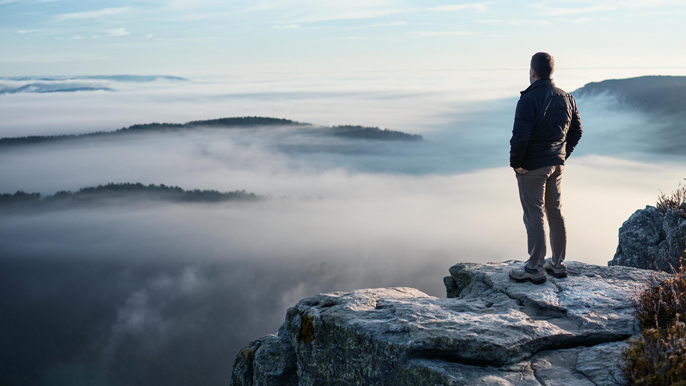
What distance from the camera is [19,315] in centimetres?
14512

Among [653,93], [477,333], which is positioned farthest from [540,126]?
[653,93]

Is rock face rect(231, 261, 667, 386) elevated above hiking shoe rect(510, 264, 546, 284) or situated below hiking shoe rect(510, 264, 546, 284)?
below

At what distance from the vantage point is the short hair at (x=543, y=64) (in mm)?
6156

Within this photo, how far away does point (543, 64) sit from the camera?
20.2ft

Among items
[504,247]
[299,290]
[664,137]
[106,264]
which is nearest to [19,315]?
[106,264]

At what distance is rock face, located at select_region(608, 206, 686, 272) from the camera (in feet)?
31.5

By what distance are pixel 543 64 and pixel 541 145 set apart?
1.15 meters

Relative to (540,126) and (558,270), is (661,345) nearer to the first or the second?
(558,270)

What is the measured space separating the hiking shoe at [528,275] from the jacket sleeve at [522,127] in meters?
1.98

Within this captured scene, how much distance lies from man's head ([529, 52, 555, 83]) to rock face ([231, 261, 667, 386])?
10.7 ft

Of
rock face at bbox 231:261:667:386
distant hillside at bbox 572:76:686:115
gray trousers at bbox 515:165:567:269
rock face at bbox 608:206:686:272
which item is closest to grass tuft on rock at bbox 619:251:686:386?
rock face at bbox 231:261:667:386

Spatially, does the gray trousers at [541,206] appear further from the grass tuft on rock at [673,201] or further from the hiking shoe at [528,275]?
the grass tuft on rock at [673,201]

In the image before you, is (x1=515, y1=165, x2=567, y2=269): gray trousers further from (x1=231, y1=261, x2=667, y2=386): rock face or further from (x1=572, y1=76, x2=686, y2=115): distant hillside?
(x1=572, y1=76, x2=686, y2=115): distant hillside

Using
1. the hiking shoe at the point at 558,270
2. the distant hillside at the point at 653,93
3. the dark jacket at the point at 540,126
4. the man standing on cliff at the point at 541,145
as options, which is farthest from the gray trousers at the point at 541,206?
the distant hillside at the point at 653,93
